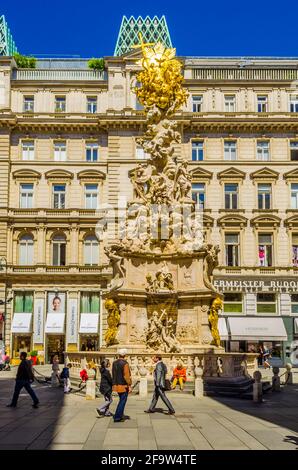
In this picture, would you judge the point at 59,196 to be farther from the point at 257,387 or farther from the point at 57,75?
the point at 257,387

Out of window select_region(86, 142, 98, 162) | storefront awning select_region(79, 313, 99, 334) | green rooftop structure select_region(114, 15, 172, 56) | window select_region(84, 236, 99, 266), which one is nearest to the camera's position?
storefront awning select_region(79, 313, 99, 334)

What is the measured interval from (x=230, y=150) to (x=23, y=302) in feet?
71.7

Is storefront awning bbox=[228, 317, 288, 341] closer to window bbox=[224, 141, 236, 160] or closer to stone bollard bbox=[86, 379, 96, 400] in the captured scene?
window bbox=[224, 141, 236, 160]

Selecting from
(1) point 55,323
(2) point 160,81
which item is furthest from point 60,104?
(2) point 160,81

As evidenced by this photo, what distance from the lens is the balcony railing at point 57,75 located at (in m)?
56.6

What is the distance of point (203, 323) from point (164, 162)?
797cm

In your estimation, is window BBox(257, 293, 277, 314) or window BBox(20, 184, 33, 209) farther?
window BBox(20, 184, 33, 209)

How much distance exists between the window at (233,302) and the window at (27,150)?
67.8 feet

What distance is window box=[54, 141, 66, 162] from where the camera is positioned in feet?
181

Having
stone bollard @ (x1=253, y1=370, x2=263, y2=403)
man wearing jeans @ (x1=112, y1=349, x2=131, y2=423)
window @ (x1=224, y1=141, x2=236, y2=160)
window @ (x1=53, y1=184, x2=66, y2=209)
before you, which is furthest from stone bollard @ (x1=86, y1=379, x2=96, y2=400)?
window @ (x1=224, y1=141, x2=236, y2=160)

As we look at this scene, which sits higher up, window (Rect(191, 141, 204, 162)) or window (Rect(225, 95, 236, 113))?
window (Rect(225, 95, 236, 113))

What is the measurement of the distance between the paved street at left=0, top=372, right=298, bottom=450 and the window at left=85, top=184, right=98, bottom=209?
111 ft

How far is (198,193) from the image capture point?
53.5 meters

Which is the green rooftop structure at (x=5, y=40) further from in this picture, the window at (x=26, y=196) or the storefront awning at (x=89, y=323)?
the storefront awning at (x=89, y=323)
